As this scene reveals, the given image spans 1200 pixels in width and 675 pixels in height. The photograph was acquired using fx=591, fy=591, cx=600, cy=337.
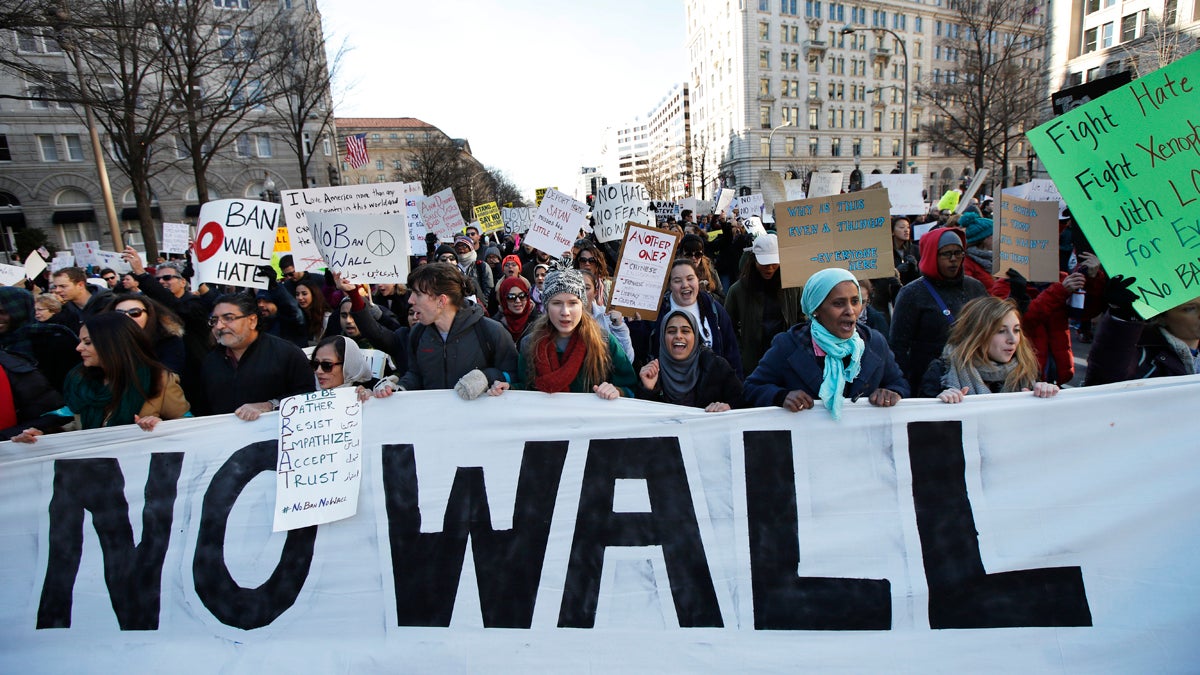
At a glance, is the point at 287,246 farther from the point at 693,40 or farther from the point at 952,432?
the point at 693,40

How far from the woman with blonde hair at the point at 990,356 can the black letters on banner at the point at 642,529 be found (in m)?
1.24

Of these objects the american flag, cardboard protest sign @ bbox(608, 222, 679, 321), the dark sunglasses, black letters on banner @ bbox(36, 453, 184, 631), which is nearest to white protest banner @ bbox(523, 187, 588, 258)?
cardboard protest sign @ bbox(608, 222, 679, 321)

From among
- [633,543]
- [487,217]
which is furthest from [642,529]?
[487,217]

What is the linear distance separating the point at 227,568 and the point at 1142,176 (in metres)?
Answer: 4.31

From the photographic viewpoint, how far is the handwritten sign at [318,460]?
260 centimetres

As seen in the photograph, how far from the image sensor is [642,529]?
2.50 meters

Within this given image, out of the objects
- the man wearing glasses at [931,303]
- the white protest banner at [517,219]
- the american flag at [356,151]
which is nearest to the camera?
the man wearing glasses at [931,303]

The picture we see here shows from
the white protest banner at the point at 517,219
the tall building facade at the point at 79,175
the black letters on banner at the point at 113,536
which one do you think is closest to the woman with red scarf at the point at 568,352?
the black letters on banner at the point at 113,536

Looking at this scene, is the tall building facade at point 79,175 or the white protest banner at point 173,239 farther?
the tall building facade at point 79,175

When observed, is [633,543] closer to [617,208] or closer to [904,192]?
[617,208]

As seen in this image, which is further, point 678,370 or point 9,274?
point 9,274

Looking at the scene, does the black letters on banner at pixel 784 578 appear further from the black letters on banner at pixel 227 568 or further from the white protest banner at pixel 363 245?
the white protest banner at pixel 363 245

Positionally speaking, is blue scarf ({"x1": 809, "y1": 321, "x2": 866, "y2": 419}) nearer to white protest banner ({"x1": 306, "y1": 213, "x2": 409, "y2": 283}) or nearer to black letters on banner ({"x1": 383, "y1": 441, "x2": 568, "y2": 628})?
black letters on banner ({"x1": 383, "y1": 441, "x2": 568, "y2": 628})

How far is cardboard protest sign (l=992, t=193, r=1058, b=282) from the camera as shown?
394 centimetres
